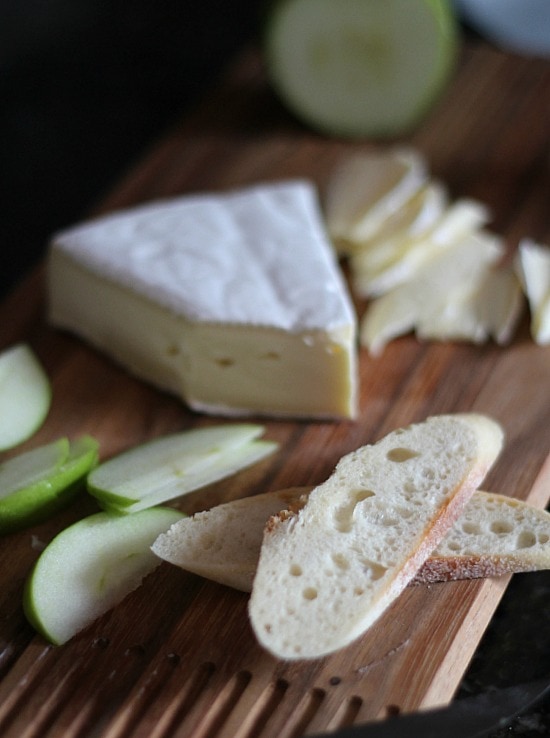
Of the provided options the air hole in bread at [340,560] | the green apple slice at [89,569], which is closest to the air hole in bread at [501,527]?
the air hole in bread at [340,560]

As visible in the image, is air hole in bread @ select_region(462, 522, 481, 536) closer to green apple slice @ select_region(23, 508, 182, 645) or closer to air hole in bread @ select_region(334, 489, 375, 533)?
air hole in bread @ select_region(334, 489, 375, 533)

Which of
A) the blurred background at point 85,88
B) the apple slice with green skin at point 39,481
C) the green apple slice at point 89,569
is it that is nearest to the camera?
the green apple slice at point 89,569

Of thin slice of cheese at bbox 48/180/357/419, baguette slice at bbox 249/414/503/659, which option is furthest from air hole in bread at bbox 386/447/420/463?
thin slice of cheese at bbox 48/180/357/419

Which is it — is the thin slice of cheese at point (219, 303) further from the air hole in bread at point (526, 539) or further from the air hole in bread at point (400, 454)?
the air hole in bread at point (526, 539)

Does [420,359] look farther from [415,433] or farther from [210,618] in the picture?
[210,618]

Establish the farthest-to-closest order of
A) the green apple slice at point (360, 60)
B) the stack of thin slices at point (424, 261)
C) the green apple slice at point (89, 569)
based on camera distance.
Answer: the green apple slice at point (360, 60), the stack of thin slices at point (424, 261), the green apple slice at point (89, 569)

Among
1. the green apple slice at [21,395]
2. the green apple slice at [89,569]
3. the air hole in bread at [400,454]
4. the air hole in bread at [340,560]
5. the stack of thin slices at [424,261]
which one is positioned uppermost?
the green apple slice at [21,395]

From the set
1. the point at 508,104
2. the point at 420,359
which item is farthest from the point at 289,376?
the point at 508,104

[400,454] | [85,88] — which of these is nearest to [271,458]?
[400,454]
